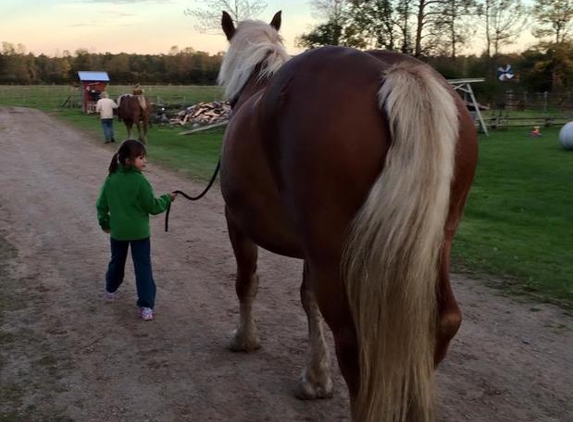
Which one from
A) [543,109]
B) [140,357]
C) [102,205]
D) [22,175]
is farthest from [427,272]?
[543,109]

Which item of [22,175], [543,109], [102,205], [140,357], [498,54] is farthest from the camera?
[498,54]

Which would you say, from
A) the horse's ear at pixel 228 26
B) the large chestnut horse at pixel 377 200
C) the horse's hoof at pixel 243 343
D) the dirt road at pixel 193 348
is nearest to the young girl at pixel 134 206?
the dirt road at pixel 193 348

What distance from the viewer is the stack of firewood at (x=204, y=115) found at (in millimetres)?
26766

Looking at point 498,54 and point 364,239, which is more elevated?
point 498,54

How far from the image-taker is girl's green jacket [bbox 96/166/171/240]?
464cm

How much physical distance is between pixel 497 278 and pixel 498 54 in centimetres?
4326

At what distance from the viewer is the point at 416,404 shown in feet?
7.84

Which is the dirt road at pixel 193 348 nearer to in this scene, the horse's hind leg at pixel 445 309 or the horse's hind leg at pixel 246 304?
the horse's hind leg at pixel 246 304

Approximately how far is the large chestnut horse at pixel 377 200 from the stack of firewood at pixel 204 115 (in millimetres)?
24193

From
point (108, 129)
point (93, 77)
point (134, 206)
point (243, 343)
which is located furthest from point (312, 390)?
point (93, 77)

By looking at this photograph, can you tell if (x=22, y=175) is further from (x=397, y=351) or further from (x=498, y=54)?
(x=498, y=54)

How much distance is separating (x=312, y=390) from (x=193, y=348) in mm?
1129

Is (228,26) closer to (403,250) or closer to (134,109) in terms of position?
(403,250)

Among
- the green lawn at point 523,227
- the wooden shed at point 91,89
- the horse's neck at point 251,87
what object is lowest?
the green lawn at point 523,227
